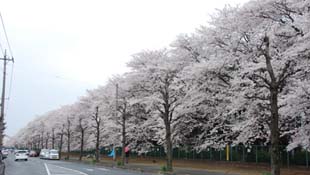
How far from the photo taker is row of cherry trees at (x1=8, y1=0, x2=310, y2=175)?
2423cm

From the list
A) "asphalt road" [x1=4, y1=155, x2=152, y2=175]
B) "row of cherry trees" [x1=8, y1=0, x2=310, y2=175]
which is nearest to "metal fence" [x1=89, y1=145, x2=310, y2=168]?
"row of cherry trees" [x1=8, y1=0, x2=310, y2=175]

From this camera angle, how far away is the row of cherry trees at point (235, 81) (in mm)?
24234

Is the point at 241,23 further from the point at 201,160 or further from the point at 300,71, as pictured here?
the point at 201,160

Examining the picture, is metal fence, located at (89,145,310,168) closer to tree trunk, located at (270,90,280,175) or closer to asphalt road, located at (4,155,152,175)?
asphalt road, located at (4,155,152,175)

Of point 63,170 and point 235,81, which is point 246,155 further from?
point 63,170

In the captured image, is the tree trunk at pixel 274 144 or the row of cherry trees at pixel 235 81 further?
the row of cherry trees at pixel 235 81

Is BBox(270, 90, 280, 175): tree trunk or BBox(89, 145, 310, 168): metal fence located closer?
BBox(270, 90, 280, 175): tree trunk

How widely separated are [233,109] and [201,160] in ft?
46.4

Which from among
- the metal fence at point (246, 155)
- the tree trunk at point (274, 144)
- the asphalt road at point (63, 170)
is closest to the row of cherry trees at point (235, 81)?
the tree trunk at point (274, 144)

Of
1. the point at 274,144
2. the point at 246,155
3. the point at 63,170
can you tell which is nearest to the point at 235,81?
the point at 246,155

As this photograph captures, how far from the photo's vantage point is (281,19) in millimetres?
26156

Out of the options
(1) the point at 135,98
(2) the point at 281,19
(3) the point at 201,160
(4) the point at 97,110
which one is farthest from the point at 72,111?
(2) the point at 281,19

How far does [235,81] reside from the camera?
30250 millimetres

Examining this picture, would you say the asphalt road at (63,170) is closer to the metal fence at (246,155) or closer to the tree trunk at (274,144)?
the metal fence at (246,155)
